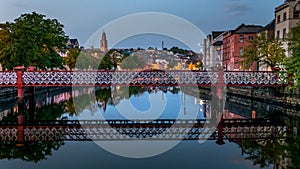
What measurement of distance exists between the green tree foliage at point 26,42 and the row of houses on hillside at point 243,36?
91.3ft

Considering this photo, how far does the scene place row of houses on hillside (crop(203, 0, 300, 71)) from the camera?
5053cm

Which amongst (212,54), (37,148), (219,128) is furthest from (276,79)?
(212,54)

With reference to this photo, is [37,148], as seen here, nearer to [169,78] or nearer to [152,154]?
[152,154]

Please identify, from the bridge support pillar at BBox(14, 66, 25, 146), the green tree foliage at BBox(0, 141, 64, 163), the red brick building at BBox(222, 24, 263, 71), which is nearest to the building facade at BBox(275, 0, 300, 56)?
the red brick building at BBox(222, 24, 263, 71)

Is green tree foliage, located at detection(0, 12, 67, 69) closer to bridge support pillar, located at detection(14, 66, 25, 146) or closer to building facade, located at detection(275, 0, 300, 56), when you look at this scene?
bridge support pillar, located at detection(14, 66, 25, 146)

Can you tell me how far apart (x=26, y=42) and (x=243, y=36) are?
168 ft

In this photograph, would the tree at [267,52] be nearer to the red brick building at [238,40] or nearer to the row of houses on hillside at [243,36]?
the row of houses on hillside at [243,36]

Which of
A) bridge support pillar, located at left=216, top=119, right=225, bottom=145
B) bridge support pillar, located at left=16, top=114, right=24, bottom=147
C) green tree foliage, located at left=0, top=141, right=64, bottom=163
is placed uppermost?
bridge support pillar, located at left=16, top=114, right=24, bottom=147

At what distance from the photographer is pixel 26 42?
44.8 m

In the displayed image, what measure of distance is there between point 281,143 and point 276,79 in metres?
18.5

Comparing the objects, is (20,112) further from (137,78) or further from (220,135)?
(220,135)

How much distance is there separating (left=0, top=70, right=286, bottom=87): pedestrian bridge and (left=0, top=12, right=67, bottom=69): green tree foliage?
9549mm

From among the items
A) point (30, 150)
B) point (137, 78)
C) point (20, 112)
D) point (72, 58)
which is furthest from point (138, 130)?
point (72, 58)

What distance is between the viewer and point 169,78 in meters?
36.3
